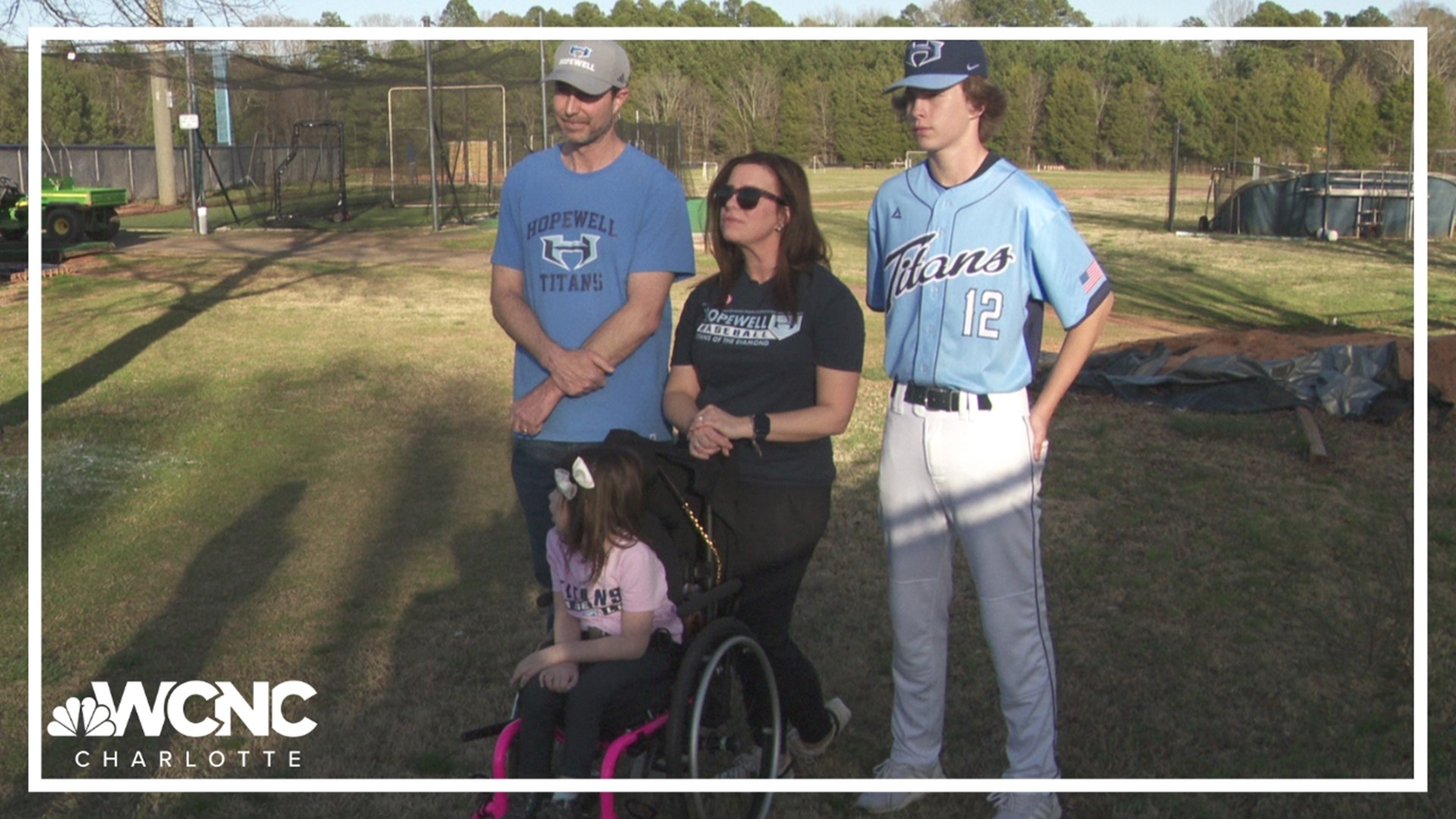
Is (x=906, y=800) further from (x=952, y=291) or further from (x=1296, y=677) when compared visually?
(x=1296, y=677)

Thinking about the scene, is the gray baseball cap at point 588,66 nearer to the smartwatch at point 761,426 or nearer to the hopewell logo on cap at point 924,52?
the hopewell logo on cap at point 924,52

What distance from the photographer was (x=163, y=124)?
80.5 ft

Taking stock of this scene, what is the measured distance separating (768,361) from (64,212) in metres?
19.3

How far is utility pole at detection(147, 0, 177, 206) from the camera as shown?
55.6 feet

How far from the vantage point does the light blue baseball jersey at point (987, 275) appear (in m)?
3.18

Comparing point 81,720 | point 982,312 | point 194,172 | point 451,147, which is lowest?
point 81,720

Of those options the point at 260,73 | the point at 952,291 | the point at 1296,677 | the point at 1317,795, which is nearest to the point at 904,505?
the point at 952,291

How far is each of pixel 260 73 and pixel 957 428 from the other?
21562 millimetres

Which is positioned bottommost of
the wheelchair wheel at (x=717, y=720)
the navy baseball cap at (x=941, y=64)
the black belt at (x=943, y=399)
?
the wheelchair wheel at (x=717, y=720)

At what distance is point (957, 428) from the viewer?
3270 millimetres

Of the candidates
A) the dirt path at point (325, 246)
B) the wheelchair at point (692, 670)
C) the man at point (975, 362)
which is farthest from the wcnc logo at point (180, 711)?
the dirt path at point (325, 246)

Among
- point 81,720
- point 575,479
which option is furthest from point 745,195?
point 81,720

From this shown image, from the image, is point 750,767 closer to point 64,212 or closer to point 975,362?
point 975,362

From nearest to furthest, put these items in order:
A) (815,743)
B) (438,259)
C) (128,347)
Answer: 1. (815,743)
2. (128,347)
3. (438,259)
